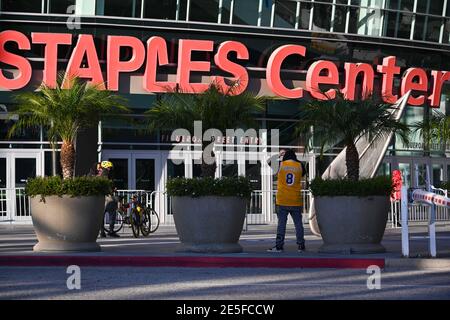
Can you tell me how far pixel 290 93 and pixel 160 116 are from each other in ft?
54.2

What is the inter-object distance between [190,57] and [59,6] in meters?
4.75

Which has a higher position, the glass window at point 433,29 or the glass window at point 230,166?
the glass window at point 433,29

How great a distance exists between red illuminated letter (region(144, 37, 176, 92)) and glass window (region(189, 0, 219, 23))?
1.76 metres

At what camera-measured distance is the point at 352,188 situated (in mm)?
15805

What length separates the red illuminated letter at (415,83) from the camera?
1377 inches

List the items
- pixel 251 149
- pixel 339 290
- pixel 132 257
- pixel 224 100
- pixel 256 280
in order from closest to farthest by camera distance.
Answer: pixel 339 290, pixel 256 280, pixel 132 257, pixel 224 100, pixel 251 149

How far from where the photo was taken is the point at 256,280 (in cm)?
1276

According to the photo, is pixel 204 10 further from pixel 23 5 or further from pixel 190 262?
pixel 190 262

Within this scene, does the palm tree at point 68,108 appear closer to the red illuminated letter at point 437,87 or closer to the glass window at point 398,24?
the glass window at point 398,24

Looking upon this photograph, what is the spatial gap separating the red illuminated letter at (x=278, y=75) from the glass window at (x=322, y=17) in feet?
5.91

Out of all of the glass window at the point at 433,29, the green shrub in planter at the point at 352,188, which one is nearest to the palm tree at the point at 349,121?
the green shrub in planter at the point at 352,188

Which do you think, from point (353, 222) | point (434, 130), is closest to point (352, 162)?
point (353, 222)
